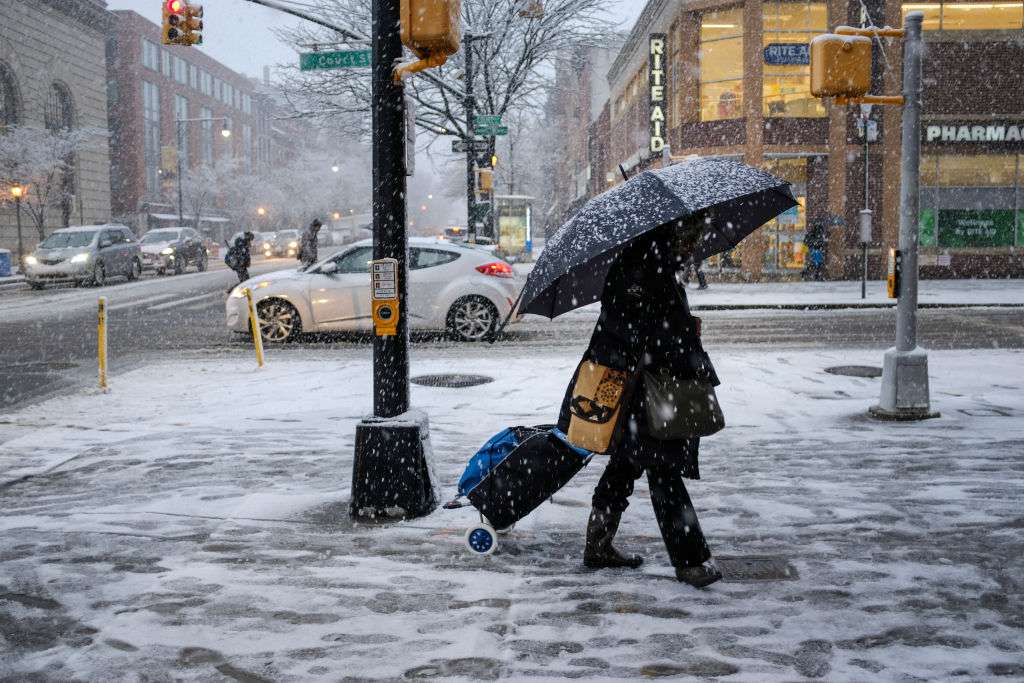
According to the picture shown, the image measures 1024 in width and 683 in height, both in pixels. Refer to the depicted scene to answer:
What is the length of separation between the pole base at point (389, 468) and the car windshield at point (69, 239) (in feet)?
88.1

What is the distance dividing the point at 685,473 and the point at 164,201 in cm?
6953

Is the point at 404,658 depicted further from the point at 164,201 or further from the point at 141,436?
the point at 164,201

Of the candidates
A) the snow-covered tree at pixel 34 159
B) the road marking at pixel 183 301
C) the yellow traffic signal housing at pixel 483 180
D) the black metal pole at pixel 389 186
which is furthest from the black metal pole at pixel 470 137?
the snow-covered tree at pixel 34 159

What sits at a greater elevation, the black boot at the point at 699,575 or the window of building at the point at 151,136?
the window of building at the point at 151,136

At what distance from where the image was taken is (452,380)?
10555 mm

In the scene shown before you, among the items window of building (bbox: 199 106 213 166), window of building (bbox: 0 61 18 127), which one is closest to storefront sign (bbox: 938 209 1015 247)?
window of building (bbox: 0 61 18 127)

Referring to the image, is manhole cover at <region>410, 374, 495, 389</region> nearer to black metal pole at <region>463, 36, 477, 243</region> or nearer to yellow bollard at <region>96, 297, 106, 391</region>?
yellow bollard at <region>96, 297, 106, 391</region>

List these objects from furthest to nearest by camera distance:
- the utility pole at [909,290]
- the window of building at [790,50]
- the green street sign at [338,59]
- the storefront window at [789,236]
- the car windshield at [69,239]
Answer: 1. the car windshield at [69,239]
2. the storefront window at [789,236]
3. the window of building at [790,50]
4. the green street sign at [338,59]
5. the utility pole at [909,290]

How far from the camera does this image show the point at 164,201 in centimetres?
6825

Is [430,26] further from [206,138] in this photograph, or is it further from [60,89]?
[206,138]

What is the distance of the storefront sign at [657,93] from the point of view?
29.2m

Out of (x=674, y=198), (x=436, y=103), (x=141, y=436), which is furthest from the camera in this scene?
(x=436, y=103)

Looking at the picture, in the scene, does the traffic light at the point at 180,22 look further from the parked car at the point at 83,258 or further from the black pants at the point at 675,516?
the black pants at the point at 675,516

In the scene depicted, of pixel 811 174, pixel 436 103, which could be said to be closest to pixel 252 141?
pixel 436 103
